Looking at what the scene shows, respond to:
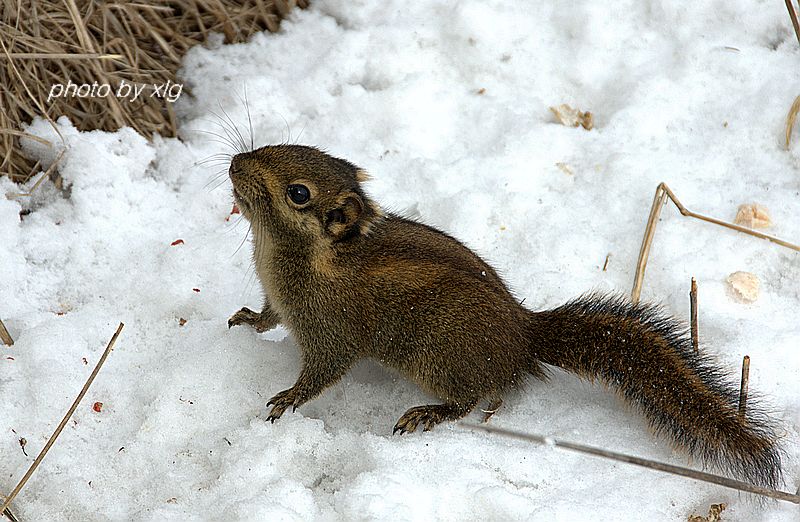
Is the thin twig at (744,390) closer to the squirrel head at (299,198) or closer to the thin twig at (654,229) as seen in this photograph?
the thin twig at (654,229)

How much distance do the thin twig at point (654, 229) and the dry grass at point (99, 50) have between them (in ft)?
6.06

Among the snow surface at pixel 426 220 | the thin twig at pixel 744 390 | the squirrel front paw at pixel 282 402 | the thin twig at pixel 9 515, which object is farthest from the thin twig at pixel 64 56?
the thin twig at pixel 744 390

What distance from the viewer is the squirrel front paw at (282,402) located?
2609 millimetres

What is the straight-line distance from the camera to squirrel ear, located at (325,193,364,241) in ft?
8.54

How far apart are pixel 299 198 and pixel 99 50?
1352 mm

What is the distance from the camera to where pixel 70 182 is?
10.9 feet

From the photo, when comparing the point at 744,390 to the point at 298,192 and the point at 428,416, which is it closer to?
the point at 428,416

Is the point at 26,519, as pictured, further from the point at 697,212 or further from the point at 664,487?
the point at 697,212

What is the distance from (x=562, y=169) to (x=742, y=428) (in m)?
1.39

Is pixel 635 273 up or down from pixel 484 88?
down

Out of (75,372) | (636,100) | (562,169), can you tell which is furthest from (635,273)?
Answer: (75,372)

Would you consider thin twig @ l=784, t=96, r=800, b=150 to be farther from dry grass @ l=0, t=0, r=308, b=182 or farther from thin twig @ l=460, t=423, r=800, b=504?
dry grass @ l=0, t=0, r=308, b=182

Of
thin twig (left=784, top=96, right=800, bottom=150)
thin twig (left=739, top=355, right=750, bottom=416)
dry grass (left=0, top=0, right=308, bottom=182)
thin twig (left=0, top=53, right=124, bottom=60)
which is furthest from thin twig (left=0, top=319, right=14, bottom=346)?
thin twig (left=784, top=96, right=800, bottom=150)

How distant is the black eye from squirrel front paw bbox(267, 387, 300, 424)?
57 cm
